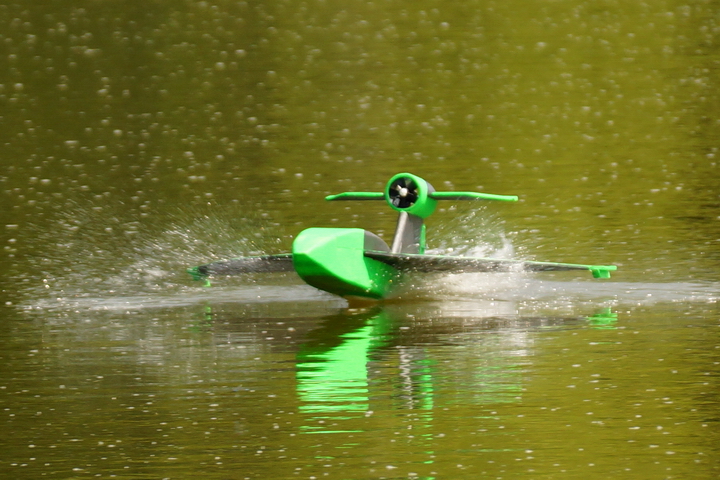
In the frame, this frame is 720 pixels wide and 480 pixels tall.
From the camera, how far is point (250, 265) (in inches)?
819

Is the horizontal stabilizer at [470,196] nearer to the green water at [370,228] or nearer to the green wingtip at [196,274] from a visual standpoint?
the green water at [370,228]

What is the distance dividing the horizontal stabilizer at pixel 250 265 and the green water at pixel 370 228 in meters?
0.52

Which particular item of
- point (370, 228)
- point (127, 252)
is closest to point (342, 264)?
point (370, 228)

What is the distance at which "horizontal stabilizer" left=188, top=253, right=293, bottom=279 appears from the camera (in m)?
20.5

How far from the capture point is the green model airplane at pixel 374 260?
1988 centimetres

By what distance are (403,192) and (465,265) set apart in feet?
6.63

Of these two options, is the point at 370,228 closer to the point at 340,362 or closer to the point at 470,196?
the point at 470,196

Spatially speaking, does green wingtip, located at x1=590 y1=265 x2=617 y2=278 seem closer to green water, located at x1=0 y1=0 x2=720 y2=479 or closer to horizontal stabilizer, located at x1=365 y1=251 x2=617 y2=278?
horizontal stabilizer, located at x1=365 y1=251 x2=617 y2=278

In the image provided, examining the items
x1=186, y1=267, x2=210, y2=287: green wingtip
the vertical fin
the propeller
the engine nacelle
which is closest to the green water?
x1=186, y1=267, x2=210, y2=287: green wingtip

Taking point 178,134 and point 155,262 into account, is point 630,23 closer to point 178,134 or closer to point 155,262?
point 178,134

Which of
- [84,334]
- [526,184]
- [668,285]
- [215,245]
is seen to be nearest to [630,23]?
[526,184]

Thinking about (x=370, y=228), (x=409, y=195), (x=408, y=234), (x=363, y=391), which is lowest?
(x=363, y=391)

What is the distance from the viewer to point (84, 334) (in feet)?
60.6

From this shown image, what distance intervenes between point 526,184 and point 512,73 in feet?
65.0
